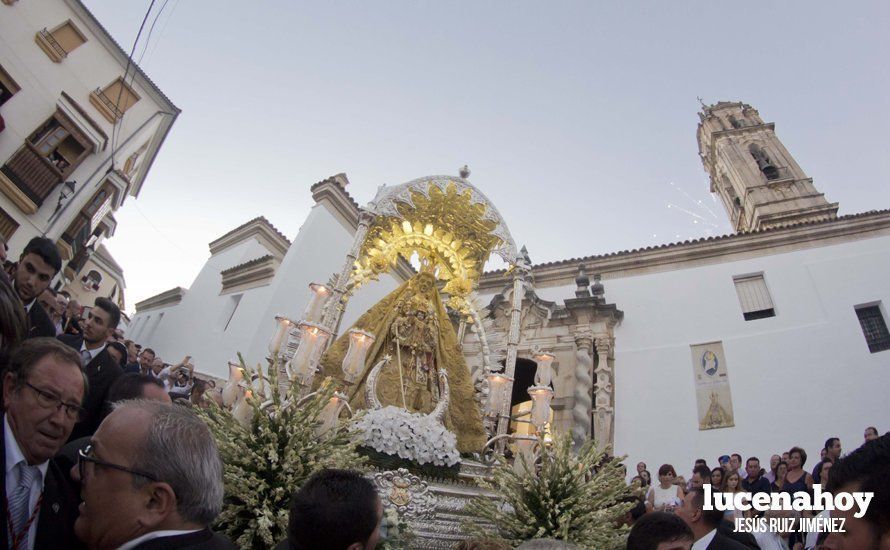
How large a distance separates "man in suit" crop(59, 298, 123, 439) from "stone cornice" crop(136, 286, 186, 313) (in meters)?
18.6

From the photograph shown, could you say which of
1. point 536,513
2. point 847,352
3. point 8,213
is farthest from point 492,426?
point 8,213

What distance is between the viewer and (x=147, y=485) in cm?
147

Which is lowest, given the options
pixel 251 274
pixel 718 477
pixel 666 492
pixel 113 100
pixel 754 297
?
pixel 718 477

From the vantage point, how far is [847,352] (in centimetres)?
1011

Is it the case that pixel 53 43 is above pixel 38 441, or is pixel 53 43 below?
above

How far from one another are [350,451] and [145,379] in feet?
5.17

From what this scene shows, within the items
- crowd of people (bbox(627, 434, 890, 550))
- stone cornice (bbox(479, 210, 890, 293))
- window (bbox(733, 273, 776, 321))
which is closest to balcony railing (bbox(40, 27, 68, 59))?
stone cornice (bbox(479, 210, 890, 293))

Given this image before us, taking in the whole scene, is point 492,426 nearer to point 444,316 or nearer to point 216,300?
point 444,316

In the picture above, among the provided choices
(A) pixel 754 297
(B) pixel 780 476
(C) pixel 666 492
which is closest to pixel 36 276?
(C) pixel 666 492

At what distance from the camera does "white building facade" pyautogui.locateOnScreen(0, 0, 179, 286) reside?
1216 cm

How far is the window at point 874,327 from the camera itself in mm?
10172

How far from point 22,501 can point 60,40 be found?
17.2 meters

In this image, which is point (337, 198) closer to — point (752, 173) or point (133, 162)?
point (133, 162)

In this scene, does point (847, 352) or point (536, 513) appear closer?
point (536, 513)
